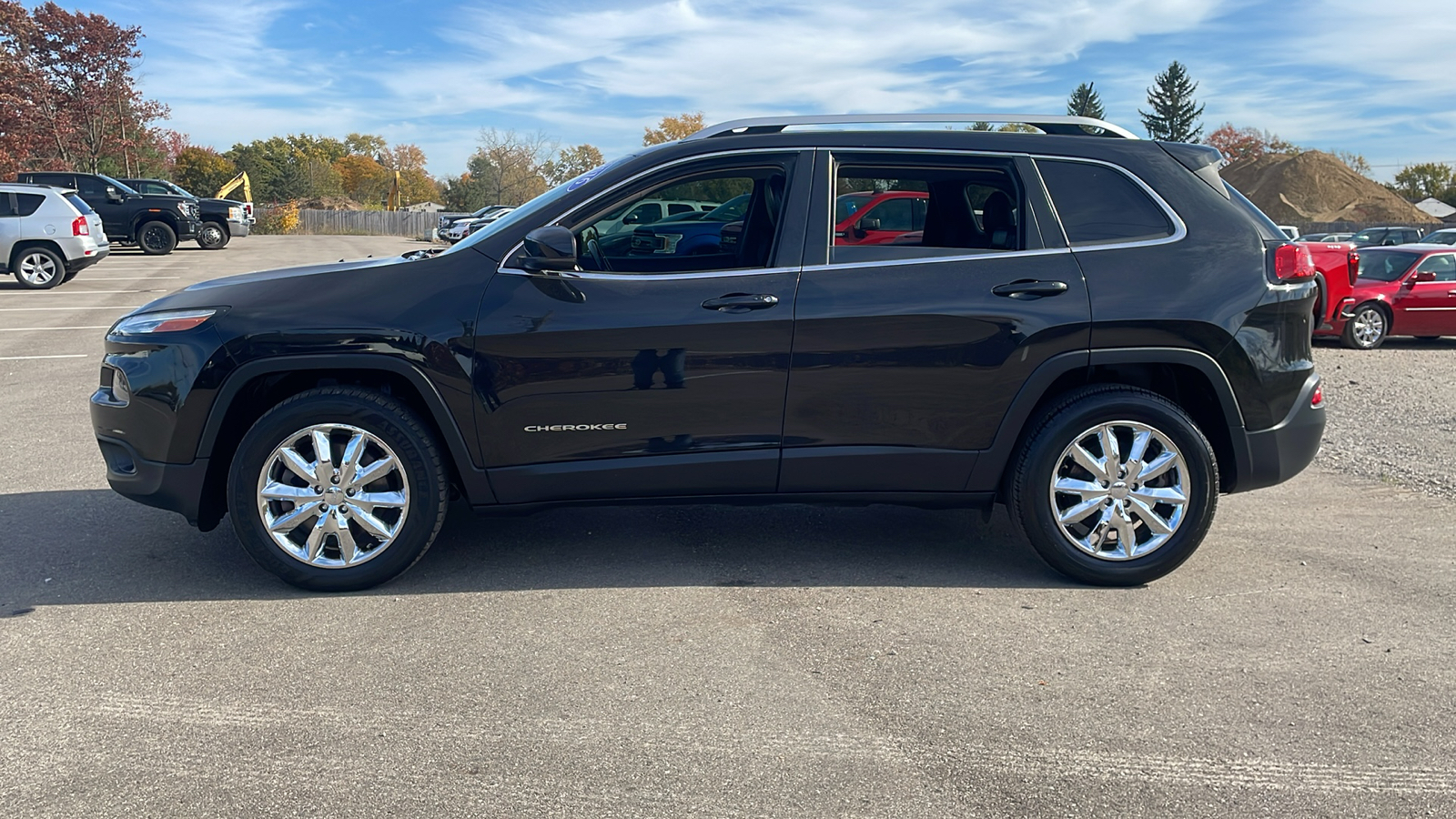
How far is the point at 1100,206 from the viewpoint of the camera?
14.8 feet

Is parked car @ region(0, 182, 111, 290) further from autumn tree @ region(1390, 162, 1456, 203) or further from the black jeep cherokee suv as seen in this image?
autumn tree @ region(1390, 162, 1456, 203)

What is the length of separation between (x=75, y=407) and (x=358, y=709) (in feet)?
20.4

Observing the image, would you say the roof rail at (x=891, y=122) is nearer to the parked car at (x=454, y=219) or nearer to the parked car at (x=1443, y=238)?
the parked car at (x=1443, y=238)

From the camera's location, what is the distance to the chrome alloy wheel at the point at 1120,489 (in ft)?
14.6

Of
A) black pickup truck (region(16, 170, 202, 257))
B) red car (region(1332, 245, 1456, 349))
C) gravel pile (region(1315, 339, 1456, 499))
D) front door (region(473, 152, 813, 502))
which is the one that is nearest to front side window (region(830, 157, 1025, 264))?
front door (region(473, 152, 813, 502))

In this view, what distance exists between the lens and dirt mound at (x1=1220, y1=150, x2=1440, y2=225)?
70.6 m

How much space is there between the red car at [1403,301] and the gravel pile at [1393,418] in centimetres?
76

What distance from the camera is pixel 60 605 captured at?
13.8 ft

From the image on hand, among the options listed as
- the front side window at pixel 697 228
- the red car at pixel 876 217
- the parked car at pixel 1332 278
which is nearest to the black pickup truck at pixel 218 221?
the parked car at pixel 1332 278

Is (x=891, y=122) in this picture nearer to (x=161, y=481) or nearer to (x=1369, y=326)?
(x=161, y=481)

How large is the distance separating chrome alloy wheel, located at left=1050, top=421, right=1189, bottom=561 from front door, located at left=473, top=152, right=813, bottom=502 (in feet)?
4.01

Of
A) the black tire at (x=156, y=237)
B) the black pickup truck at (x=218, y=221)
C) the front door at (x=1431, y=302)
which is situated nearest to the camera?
the front door at (x=1431, y=302)

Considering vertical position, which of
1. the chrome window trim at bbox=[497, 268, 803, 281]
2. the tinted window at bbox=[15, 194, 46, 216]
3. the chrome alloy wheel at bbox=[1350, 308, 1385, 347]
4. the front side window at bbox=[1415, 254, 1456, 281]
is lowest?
the chrome alloy wheel at bbox=[1350, 308, 1385, 347]

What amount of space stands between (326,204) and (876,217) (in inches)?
2819
